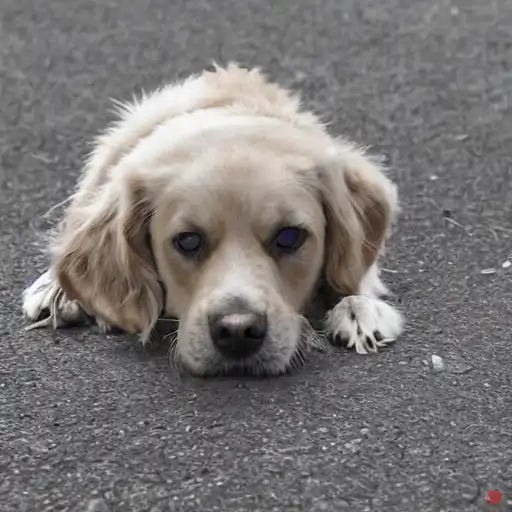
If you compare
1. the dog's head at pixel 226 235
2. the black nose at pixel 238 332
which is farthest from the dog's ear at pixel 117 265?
the black nose at pixel 238 332

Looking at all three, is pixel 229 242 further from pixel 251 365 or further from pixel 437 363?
pixel 437 363

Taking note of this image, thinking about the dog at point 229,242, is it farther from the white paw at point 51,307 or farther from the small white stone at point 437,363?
the small white stone at point 437,363

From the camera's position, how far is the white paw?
291 centimetres

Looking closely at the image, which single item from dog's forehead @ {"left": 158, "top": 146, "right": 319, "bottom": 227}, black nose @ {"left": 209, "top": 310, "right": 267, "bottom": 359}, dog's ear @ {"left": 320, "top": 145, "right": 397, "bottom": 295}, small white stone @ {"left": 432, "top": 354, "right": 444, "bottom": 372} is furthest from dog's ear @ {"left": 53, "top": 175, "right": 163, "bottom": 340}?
small white stone @ {"left": 432, "top": 354, "right": 444, "bottom": 372}

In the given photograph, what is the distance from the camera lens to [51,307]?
9.57ft

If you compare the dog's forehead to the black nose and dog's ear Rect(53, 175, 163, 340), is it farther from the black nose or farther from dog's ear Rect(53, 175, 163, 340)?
the black nose

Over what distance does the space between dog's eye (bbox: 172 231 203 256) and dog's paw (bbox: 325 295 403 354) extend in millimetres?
485

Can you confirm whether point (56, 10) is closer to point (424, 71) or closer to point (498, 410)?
point (424, 71)

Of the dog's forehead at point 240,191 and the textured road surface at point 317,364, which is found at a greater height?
the dog's forehead at point 240,191

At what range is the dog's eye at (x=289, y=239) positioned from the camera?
104 inches

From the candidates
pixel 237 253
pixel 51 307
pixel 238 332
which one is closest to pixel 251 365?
pixel 238 332

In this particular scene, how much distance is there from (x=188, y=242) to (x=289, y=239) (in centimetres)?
27

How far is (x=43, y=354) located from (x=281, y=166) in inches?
32.5

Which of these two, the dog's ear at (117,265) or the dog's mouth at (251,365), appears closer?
the dog's mouth at (251,365)
